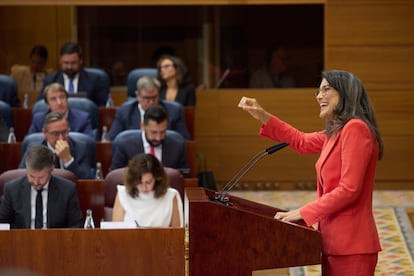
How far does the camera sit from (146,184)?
621 centimetres

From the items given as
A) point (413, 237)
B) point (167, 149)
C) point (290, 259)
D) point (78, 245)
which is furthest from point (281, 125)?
point (413, 237)

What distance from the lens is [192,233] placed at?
12.2 ft

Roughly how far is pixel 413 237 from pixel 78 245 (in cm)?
389

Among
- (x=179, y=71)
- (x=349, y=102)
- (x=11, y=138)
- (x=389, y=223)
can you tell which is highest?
(x=179, y=71)

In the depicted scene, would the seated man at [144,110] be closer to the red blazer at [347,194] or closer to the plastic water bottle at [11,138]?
the plastic water bottle at [11,138]

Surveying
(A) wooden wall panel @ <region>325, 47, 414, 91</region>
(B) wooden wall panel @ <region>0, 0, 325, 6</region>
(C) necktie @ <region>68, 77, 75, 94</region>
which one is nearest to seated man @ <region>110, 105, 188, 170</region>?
(C) necktie @ <region>68, 77, 75, 94</region>

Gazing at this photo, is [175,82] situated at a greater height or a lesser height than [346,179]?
greater

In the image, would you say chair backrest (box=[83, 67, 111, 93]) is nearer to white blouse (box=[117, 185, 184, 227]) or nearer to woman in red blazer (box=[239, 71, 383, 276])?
white blouse (box=[117, 185, 184, 227])

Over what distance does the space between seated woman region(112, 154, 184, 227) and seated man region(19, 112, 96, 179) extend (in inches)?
48.0

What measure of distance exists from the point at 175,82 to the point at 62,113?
1.57m

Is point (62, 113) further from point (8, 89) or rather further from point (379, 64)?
point (379, 64)

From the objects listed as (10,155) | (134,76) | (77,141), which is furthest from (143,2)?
(77,141)

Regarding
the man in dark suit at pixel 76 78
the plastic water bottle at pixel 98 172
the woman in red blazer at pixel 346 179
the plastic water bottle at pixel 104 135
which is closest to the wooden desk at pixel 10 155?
the plastic water bottle at pixel 98 172

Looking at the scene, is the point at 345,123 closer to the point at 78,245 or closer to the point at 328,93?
the point at 328,93
